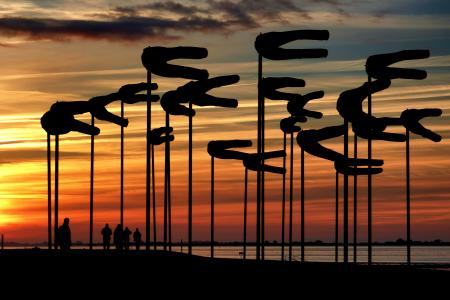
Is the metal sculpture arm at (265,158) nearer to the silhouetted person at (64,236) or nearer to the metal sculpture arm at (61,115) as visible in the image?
the metal sculpture arm at (61,115)

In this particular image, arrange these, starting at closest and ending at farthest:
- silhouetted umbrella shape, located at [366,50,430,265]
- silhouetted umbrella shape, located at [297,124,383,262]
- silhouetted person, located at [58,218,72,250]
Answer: silhouetted umbrella shape, located at [366,50,430,265] < silhouetted umbrella shape, located at [297,124,383,262] < silhouetted person, located at [58,218,72,250]

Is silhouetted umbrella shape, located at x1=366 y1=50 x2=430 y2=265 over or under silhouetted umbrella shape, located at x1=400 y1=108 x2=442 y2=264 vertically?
over

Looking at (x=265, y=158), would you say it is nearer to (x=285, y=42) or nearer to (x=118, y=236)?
(x=118, y=236)

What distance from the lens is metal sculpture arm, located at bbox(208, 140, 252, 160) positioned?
46544mm

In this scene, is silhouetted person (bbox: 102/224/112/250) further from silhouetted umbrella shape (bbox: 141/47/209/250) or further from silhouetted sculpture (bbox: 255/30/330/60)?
silhouetted sculpture (bbox: 255/30/330/60)

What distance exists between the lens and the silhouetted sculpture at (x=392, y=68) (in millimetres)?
39438

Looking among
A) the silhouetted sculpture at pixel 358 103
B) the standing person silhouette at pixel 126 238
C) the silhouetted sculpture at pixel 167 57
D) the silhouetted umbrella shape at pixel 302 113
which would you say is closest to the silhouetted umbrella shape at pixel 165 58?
the silhouetted sculpture at pixel 167 57

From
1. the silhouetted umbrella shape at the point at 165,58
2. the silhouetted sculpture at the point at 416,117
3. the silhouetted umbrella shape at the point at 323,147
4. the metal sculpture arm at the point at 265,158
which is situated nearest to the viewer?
the silhouetted umbrella shape at the point at 165,58

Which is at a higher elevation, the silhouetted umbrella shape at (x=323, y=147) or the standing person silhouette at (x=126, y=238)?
the silhouetted umbrella shape at (x=323, y=147)

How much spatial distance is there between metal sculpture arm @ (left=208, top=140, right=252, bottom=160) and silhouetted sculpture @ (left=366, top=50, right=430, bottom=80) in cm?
810

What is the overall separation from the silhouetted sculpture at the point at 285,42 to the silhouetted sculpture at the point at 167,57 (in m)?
2.19

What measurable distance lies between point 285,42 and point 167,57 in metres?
4.46

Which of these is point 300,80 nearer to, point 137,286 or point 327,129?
point 327,129

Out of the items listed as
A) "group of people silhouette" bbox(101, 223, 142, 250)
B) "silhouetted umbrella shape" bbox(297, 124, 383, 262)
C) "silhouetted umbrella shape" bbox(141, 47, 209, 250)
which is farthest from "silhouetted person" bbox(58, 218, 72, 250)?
"silhouetted umbrella shape" bbox(297, 124, 383, 262)
